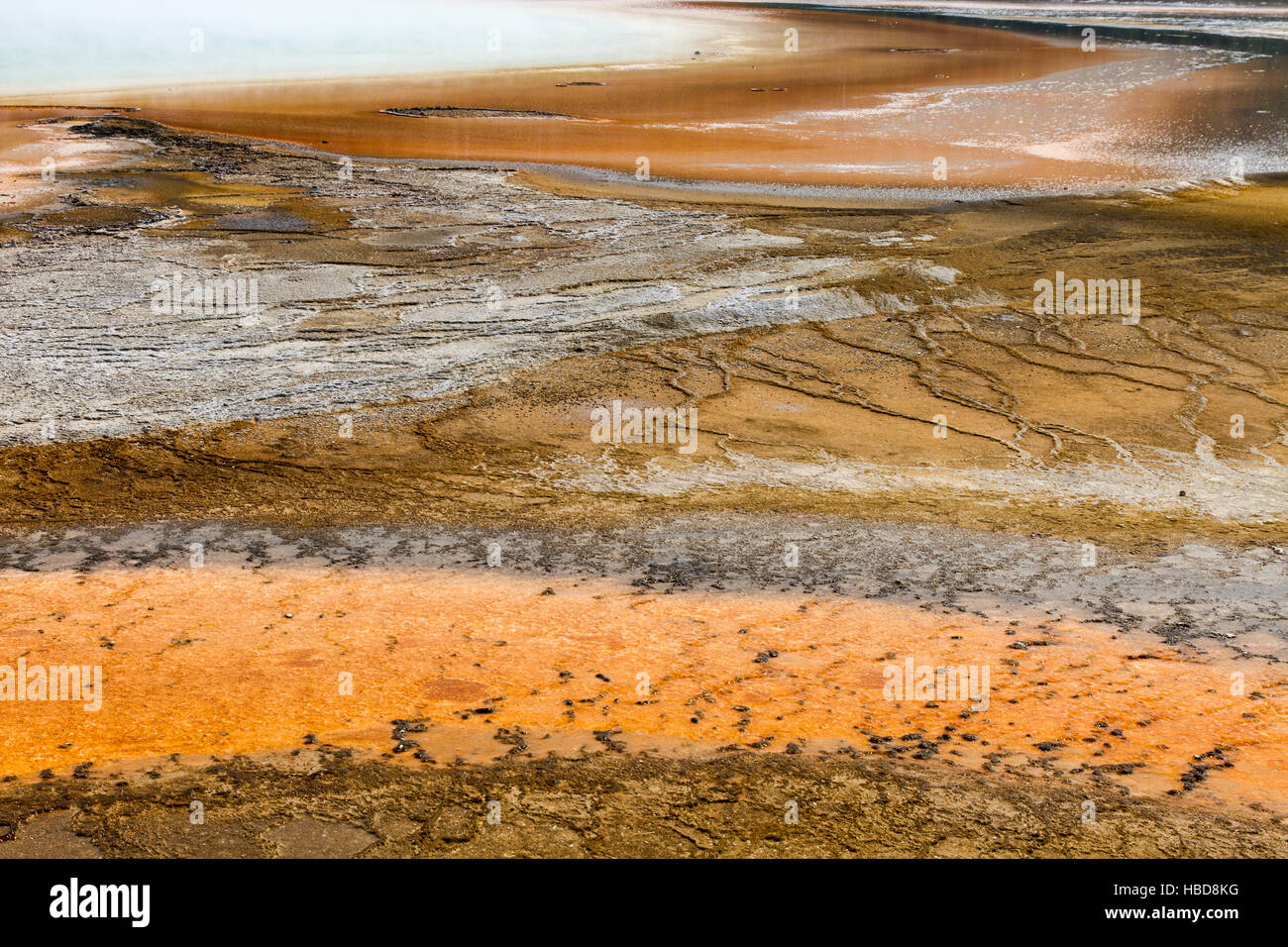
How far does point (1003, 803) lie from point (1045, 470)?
336 centimetres

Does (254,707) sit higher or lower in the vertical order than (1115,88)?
lower

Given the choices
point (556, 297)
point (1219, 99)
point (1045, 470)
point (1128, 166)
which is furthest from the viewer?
point (1219, 99)

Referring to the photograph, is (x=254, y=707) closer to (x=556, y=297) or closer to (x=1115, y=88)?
(x=556, y=297)

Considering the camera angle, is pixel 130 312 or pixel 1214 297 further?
pixel 1214 297

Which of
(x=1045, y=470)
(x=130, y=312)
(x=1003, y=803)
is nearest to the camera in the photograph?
(x=1003, y=803)

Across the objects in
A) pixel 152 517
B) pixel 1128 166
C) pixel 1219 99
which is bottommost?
pixel 152 517

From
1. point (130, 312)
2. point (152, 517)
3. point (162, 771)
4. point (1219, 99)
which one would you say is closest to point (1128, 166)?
point (1219, 99)

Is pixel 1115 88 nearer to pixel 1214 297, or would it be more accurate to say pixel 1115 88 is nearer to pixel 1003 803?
pixel 1214 297

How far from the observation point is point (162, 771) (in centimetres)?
344

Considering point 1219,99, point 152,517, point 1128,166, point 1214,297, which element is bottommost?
point 152,517

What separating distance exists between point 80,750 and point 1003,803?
2.84 metres

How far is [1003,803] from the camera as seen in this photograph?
3.36 metres
